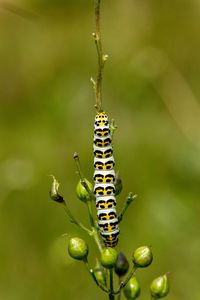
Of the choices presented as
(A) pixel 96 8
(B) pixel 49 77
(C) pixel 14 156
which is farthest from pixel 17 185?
(A) pixel 96 8

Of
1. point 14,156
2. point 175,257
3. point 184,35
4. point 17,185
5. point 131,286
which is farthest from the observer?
point 184,35

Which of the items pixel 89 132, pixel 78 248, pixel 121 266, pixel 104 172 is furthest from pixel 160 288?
pixel 89 132

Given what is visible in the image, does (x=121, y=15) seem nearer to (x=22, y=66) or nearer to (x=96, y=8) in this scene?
(x=22, y=66)

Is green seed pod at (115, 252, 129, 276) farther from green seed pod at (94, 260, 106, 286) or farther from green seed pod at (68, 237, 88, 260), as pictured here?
green seed pod at (68, 237, 88, 260)

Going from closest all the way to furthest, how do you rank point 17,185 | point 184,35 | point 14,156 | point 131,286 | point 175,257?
point 131,286 < point 175,257 < point 17,185 < point 14,156 < point 184,35

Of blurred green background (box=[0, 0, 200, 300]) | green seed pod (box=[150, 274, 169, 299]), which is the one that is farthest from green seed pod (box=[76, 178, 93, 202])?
blurred green background (box=[0, 0, 200, 300])

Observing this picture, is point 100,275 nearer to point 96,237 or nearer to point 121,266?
point 121,266
